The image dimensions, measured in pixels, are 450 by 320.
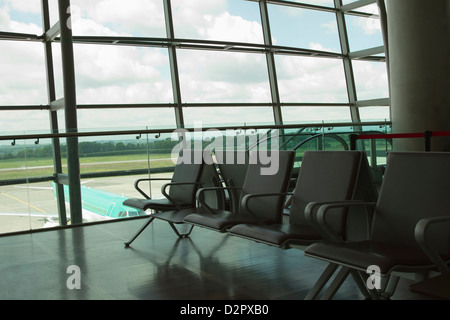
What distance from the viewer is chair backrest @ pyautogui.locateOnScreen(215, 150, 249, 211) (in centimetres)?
370

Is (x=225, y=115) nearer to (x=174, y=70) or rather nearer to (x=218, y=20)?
(x=174, y=70)

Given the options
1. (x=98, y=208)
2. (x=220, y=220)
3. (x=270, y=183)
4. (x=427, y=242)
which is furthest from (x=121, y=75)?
(x=427, y=242)

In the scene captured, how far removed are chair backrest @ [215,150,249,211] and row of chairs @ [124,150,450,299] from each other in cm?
25

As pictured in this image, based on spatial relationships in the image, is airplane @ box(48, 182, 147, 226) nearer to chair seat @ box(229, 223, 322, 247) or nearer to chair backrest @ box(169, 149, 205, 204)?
chair backrest @ box(169, 149, 205, 204)

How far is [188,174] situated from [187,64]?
14.6ft

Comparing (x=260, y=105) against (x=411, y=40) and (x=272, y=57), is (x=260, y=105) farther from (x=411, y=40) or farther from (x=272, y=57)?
(x=411, y=40)

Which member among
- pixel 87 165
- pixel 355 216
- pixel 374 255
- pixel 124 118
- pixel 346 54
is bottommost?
pixel 374 255

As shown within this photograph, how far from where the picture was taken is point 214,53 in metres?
8.56

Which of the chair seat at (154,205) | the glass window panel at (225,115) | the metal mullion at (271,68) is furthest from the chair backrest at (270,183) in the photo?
the metal mullion at (271,68)

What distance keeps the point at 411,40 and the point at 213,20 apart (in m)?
3.73

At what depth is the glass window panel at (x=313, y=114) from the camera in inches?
362

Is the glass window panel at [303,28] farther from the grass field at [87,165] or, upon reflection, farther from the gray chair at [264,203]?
the gray chair at [264,203]

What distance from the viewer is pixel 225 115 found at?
8.56 meters

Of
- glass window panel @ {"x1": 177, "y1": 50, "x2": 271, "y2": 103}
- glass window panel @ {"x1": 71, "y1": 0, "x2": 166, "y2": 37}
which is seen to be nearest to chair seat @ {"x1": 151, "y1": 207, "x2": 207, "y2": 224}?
glass window panel @ {"x1": 177, "y1": 50, "x2": 271, "y2": 103}
